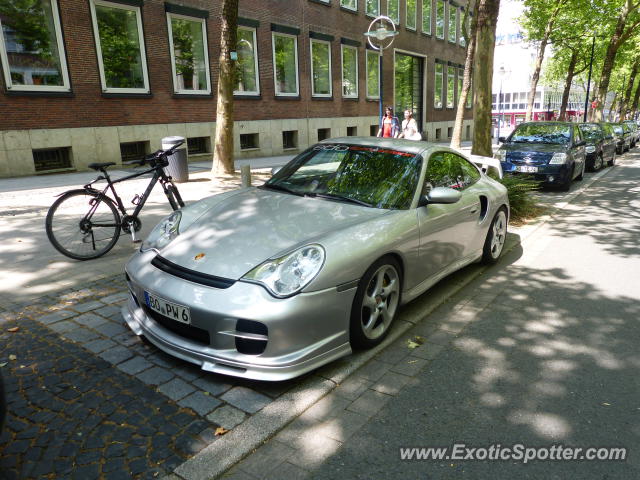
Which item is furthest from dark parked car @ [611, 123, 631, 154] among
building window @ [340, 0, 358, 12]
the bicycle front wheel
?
the bicycle front wheel

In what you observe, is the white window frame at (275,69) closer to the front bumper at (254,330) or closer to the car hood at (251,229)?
the car hood at (251,229)

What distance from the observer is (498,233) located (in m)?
5.93

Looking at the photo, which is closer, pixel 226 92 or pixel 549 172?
pixel 549 172

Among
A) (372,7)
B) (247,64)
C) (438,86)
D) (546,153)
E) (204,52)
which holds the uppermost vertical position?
(372,7)

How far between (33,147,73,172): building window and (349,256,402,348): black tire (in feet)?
43.1

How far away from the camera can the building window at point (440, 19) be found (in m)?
33.6

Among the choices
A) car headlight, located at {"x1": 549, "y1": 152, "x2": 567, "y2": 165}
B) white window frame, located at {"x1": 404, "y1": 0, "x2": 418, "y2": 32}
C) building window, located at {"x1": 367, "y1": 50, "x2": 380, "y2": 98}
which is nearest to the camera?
car headlight, located at {"x1": 549, "y1": 152, "x2": 567, "y2": 165}

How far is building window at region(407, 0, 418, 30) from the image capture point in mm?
30183

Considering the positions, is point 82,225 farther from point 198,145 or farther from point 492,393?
point 198,145

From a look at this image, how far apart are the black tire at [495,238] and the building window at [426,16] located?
95.8 ft

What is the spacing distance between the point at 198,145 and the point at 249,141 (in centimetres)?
258

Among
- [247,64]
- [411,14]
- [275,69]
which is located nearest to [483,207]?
[247,64]

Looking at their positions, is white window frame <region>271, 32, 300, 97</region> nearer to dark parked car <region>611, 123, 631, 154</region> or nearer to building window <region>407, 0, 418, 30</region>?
building window <region>407, 0, 418, 30</region>

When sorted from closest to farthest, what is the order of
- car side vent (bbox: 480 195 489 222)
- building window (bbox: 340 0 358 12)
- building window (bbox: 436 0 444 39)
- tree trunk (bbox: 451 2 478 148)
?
car side vent (bbox: 480 195 489 222) < tree trunk (bbox: 451 2 478 148) < building window (bbox: 340 0 358 12) < building window (bbox: 436 0 444 39)
